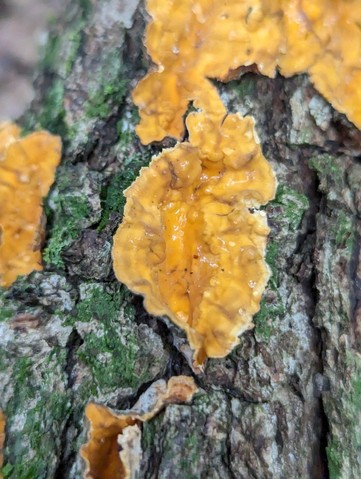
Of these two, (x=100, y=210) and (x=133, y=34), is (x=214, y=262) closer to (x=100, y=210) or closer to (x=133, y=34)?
(x=100, y=210)

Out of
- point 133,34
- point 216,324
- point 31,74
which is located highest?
point 133,34

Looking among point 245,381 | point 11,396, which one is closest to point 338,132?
point 245,381

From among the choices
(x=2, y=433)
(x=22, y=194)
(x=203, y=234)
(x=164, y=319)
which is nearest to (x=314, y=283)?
(x=203, y=234)

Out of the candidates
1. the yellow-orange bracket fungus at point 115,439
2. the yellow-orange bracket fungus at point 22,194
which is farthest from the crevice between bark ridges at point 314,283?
the yellow-orange bracket fungus at point 22,194

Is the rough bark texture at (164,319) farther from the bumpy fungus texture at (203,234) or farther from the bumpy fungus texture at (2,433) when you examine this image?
the bumpy fungus texture at (203,234)

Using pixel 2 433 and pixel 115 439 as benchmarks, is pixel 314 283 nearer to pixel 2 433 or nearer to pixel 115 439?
pixel 115 439

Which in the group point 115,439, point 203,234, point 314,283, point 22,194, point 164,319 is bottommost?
point 115,439
